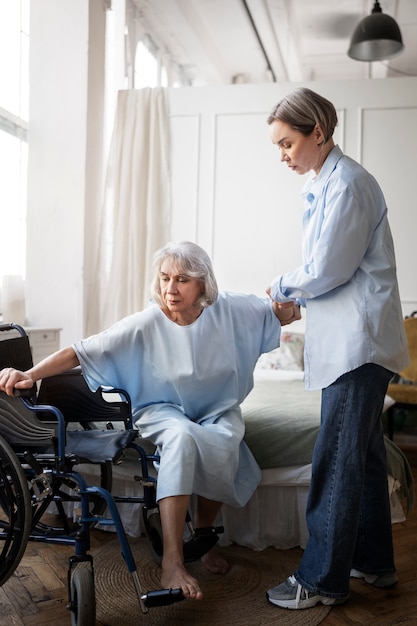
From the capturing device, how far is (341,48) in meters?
5.82

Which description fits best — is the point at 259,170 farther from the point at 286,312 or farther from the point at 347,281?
the point at 347,281

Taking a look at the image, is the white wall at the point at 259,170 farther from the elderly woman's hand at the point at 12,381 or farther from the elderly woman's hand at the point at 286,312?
the elderly woman's hand at the point at 12,381

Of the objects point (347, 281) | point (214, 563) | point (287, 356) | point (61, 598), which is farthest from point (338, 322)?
point (287, 356)

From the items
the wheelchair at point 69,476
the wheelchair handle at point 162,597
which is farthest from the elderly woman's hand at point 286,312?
the wheelchair handle at point 162,597

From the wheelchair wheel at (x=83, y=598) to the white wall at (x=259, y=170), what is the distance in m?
3.05

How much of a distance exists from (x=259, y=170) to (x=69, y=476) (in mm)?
3162

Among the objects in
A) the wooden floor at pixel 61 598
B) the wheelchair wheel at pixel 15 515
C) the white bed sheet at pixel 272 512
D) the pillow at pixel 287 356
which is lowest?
the wooden floor at pixel 61 598

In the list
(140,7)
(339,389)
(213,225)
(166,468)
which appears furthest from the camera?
(140,7)

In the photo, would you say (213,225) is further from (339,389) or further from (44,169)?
(339,389)

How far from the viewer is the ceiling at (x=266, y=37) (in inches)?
196

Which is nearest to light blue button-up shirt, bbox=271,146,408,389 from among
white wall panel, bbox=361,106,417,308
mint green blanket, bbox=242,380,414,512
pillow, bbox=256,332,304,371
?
mint green blanket, bbox=242,380,414,512

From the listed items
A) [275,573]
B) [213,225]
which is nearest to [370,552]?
[275,573]

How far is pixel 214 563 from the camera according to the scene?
2098 millimetres

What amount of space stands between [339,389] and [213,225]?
9.59 feet
